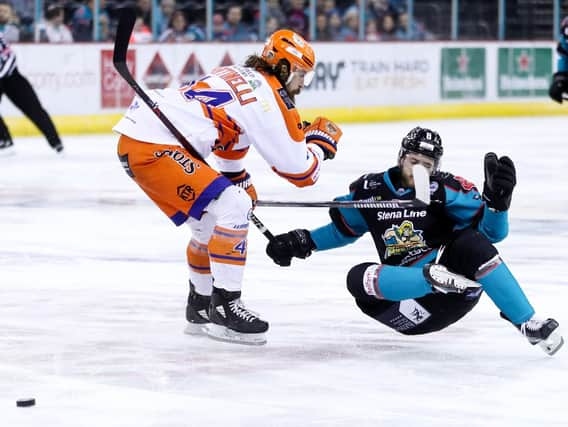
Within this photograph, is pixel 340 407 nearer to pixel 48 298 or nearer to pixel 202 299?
pixel 202 299

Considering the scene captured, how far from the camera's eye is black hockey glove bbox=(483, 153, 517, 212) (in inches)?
171

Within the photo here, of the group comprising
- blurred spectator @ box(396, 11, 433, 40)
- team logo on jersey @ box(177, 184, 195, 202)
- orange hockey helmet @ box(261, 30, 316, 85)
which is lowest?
blurred spectator @ box(396, 11, 433, 40)

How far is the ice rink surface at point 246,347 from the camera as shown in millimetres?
3770

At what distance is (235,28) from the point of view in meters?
15.8

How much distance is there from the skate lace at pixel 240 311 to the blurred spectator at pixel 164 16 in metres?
10.7

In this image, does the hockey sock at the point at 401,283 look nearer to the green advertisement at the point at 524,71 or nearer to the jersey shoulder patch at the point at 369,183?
the jersey shoulder patch at the point at 369,183

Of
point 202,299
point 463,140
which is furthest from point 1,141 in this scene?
point 202,299

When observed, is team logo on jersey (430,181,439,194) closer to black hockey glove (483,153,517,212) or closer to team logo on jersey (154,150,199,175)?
black hockey glove (483,153,517,212)

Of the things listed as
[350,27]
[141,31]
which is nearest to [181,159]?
[141,31]

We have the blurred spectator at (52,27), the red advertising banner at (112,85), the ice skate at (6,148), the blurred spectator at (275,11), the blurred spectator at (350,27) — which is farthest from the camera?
Result: the blurred spectator at (350,27)

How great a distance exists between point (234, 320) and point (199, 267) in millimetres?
339

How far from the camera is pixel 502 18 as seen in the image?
1844 centimetres

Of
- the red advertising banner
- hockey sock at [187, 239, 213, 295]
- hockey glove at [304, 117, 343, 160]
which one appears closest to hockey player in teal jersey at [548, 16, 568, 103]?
the red advertising banner

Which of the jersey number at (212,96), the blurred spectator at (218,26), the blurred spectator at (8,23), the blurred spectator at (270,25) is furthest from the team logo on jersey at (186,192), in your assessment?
the blurred spectator at (270,25)
